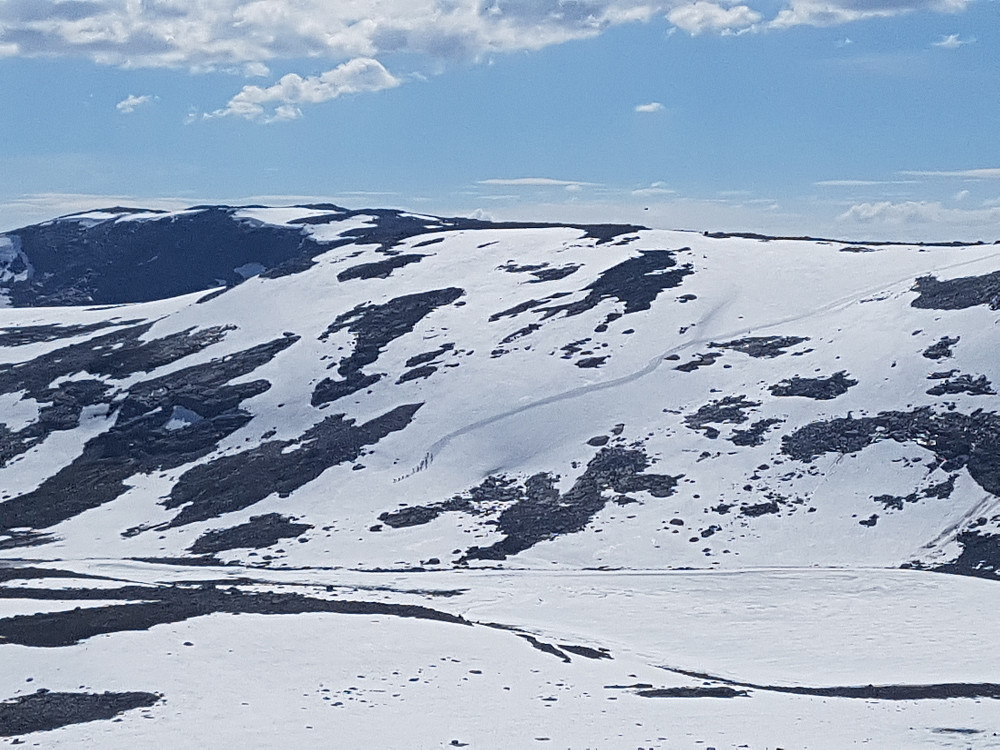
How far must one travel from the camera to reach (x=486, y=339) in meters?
72.4

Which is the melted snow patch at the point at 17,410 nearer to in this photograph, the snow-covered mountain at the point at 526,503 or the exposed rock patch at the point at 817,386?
the snow-covered mountain at the point at 526,503

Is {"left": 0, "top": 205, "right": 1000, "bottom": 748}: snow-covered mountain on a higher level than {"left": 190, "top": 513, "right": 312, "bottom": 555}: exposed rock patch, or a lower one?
higher

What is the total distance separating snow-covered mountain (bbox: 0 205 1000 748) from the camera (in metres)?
26.6

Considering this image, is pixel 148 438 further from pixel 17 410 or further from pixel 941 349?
pixel 941 349

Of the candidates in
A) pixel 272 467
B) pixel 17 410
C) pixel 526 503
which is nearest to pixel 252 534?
pixel 272 467

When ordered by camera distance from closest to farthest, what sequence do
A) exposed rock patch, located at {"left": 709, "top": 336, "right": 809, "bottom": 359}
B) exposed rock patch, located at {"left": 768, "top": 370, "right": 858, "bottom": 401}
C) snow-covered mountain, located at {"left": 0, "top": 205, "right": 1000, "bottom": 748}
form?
1. snow-covered mountain, located at {"left": 0, "top": 205, "right": 1000, "bottom": 748}
2. exposed rock patch, located at {"left": 768, "top": 370, "right": 858, "bottom": 401}
3. exposed rock patch, located at {"left": 709, "top": 336, "right": 809, "bottom": 359}

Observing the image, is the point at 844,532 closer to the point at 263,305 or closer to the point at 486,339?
the point at 486,339

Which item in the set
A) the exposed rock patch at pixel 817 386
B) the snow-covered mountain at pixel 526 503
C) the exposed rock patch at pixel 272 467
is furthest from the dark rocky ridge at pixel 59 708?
the exposed rock patch at pixel 817 386

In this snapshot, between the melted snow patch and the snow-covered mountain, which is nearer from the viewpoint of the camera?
the snow-covered mountain

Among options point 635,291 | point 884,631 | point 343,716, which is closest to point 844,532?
point 884,631

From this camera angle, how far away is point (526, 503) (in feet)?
167

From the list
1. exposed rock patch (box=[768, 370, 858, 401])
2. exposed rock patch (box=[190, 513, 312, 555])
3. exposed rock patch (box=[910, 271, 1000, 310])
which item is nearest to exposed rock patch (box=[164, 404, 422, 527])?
exposed rock patch (box=[190, 513, 312, 555])

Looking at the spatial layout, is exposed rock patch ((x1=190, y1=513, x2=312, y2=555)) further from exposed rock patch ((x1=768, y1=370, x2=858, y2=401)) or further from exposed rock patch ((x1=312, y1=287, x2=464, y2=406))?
exposed rock patch ((x1=768, y1=370, x2=858, y2=401))

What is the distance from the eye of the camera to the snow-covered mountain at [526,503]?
26562 millimetres
